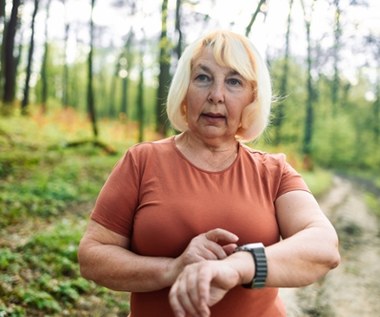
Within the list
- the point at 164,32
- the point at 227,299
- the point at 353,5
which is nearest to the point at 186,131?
the point at 227,299

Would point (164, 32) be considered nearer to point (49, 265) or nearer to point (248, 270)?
point (49, 265)

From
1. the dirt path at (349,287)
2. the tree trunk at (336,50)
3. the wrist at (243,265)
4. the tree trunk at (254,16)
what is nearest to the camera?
the wrist at (243,265)

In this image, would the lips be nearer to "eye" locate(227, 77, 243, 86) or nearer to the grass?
"eye" locate(227, 77, 243, 86)

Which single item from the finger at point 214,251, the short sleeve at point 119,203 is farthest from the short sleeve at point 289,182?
the short sleeve at point 119,203

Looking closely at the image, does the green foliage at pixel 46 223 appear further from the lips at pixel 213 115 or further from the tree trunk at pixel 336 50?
the tree trunk at pixel 336 50

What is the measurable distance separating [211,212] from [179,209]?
0.13 metres

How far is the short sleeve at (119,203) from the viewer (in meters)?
1.71

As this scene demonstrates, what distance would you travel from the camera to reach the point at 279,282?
152 cm

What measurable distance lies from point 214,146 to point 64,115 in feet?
57.7

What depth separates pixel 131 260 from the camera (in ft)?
5.32

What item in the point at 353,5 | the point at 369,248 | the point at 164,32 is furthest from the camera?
the point at 164,32

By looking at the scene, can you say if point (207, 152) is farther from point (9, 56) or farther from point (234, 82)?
point (9, 56)

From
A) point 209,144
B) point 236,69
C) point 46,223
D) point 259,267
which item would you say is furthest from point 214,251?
point 46,223

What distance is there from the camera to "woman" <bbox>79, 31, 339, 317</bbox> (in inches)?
59.7
